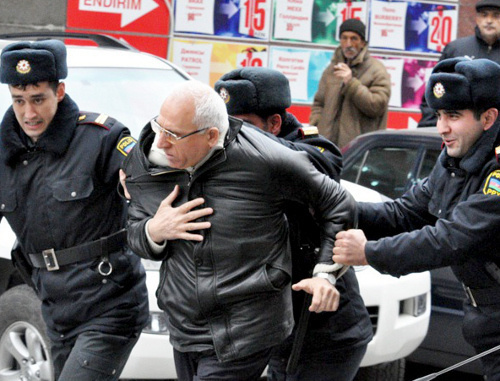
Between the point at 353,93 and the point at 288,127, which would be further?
the point at 353,93

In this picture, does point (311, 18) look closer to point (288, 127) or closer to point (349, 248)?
point (288, 127)

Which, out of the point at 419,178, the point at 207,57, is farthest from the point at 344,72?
the point at 207,57

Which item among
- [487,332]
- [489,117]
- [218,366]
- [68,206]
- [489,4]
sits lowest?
[218,366]

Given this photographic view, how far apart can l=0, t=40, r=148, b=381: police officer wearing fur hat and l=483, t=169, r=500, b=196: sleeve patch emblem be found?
1.49m

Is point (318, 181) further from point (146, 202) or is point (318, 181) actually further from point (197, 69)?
point (197, 69)

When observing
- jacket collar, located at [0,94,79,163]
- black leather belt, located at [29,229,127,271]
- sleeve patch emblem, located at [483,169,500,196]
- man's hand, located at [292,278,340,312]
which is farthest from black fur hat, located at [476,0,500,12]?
man's hand, located at [292,278,340,312]

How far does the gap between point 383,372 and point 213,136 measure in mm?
2928

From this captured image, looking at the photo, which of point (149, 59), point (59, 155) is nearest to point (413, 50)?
point (149, 59)

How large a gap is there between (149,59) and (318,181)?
318 centimetres

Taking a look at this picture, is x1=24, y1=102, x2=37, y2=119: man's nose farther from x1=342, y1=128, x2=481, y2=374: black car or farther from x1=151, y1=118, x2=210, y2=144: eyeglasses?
x1=342, y1=128, x2=481, y2=374: black car

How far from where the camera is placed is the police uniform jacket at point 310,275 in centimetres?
419

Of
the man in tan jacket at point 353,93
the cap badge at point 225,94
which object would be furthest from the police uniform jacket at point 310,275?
the man in tan jacket at point 353,93

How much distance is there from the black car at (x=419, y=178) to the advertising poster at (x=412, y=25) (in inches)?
190

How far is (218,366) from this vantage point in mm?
3838
